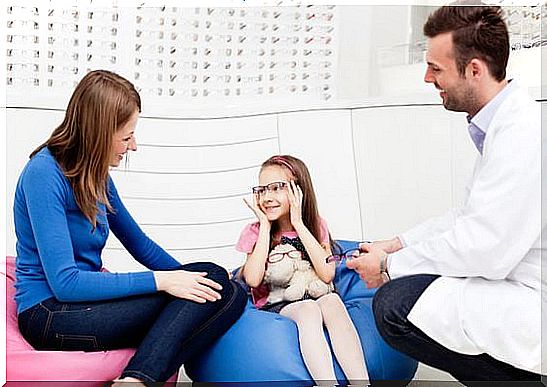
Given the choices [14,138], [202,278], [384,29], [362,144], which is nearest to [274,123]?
[362,144]

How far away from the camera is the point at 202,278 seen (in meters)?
2.11

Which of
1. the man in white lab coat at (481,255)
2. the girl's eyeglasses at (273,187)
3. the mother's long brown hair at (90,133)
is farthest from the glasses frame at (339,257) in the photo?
the mother's long brown hair at (90,133)

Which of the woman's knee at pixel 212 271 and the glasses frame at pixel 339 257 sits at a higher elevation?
the woman's knee at pixel 212 271

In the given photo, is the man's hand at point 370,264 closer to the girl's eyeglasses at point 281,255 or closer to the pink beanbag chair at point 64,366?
the girl's eyeglasses at point 281,255

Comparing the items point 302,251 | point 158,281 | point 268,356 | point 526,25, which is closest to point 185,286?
point 158,281

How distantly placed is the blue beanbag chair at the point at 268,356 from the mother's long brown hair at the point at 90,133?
46 centimetres

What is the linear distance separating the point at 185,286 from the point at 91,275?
0.23 m

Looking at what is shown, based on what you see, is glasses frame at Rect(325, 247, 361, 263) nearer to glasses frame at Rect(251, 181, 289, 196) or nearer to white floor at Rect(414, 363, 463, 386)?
glasses frame at Rect(251, 181, 289, 196)

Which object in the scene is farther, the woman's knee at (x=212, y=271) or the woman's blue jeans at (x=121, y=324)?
the woman's knee at (x=212, y=271)

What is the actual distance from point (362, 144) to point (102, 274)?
1.58 m

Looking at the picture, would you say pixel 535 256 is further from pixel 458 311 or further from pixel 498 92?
pixel 498 92

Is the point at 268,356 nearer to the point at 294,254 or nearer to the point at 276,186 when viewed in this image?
the point at 294,254

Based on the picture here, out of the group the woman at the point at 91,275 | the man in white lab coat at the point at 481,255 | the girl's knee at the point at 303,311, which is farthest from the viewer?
the girl's knee at the point at 303,311

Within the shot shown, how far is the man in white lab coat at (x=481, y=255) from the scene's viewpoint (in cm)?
189
